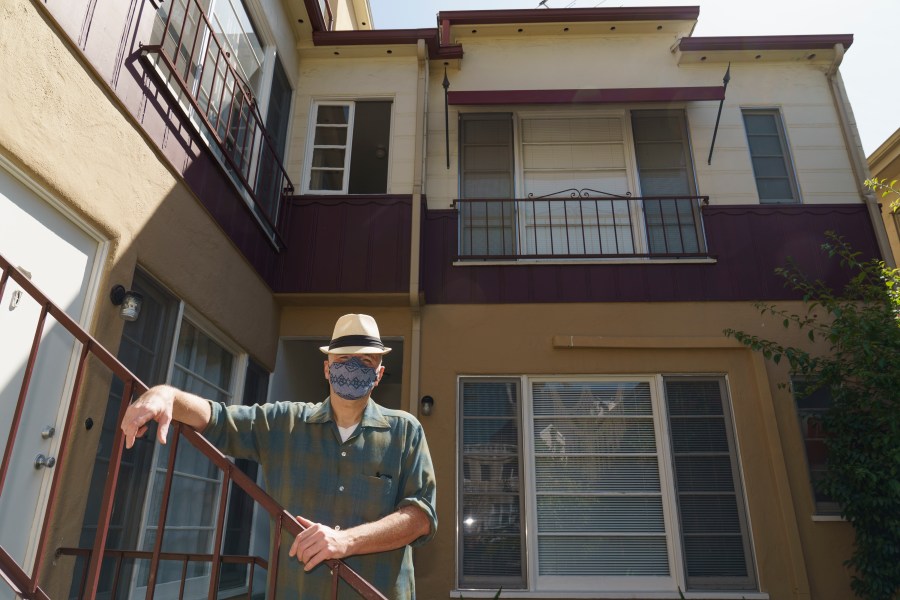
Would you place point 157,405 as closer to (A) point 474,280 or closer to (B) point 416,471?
(B) point 416,471

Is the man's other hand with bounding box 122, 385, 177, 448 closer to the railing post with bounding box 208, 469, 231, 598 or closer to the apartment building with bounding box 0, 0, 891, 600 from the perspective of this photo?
the railing post with bounding box 208, 469, 231, 598

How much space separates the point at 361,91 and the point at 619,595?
18.4 ft

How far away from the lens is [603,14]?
6.92 meters

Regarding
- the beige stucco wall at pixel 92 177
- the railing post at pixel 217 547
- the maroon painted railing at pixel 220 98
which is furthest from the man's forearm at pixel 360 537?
the maroon painted railing at pixel 220 98

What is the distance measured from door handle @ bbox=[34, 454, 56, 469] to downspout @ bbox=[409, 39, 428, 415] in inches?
114

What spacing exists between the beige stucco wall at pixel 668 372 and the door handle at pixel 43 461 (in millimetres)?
2973

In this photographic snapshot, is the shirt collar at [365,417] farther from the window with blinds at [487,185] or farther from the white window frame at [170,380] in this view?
the window with blinds at [487,185]

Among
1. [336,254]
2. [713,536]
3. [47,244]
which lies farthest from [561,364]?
[47,244]

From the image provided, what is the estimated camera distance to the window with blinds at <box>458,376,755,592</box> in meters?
4.95

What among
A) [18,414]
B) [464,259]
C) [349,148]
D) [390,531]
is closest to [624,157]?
[464,259]

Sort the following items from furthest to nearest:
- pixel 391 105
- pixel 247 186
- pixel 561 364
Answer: pixel 391 105, pixel 561 364, pixel 247 186

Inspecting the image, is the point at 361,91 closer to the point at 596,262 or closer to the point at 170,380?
the point at 596,262

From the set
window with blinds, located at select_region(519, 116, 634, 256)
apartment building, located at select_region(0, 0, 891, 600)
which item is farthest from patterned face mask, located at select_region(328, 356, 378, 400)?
window with blinds, located at select_region(519, 116, 634, 256)

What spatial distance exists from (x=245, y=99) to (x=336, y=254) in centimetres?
158
